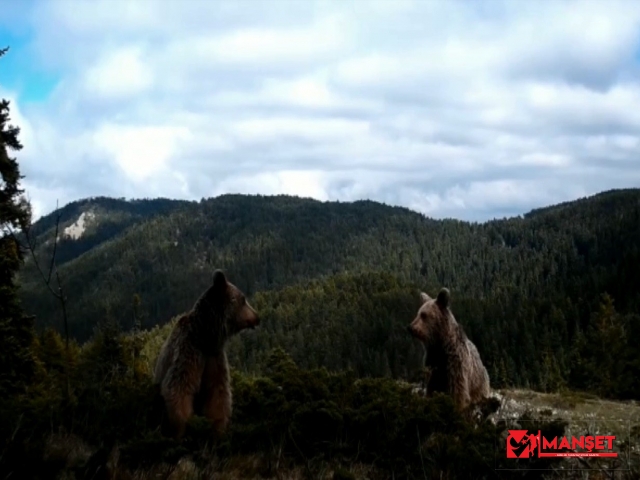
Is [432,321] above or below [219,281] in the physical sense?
below

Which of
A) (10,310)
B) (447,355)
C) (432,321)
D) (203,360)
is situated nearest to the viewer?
(203,360)

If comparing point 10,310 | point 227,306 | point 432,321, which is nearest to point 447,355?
point 432,321

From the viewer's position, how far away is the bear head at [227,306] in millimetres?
7977

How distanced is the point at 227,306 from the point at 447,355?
146 inches

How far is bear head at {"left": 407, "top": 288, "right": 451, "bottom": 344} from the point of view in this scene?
1004cm

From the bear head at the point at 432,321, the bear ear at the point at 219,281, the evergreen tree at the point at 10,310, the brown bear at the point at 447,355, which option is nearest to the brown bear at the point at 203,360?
the bear ear at the point at 219,281

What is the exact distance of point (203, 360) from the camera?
24.6 feet

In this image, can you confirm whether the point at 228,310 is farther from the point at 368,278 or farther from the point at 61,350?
the point at 368,278

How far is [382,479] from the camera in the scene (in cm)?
588

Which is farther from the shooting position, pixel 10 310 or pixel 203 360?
pixel 10 310

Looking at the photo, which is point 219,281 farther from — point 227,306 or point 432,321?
point 432,321

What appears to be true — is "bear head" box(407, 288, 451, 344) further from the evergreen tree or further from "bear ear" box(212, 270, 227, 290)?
the evergreen tree

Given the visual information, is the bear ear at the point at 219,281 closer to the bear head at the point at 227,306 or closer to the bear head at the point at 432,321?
the bear head at the point at 227,306

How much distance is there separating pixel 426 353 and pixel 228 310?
12.4 feet
